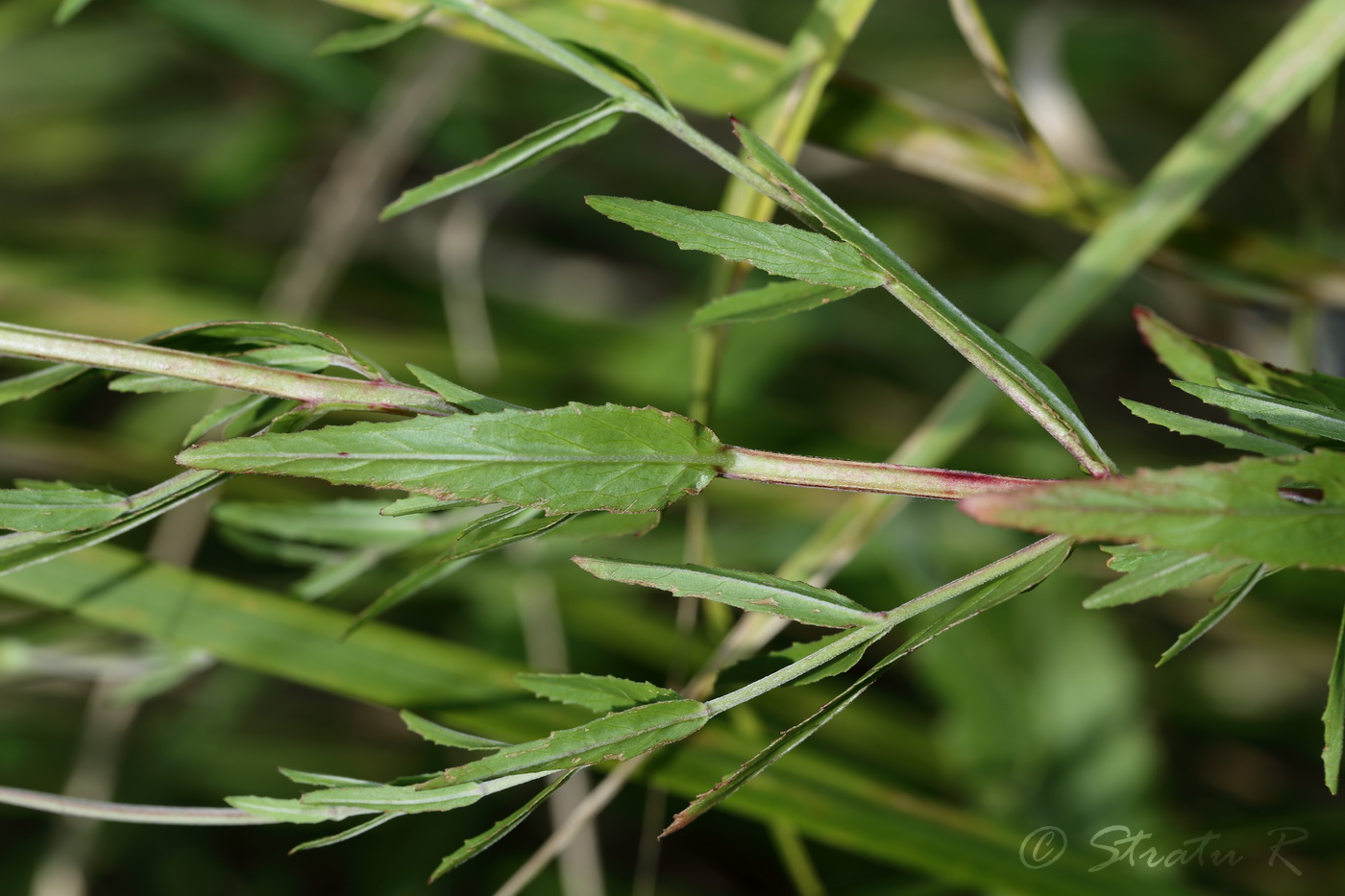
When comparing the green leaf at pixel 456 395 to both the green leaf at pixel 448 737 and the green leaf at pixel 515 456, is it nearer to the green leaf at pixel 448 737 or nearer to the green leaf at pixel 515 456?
the green leaf at pixel 515 456

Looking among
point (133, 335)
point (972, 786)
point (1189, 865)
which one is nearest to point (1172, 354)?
point (972, 786)

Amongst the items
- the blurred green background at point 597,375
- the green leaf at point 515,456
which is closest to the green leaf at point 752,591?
the green leaf at point 515,456

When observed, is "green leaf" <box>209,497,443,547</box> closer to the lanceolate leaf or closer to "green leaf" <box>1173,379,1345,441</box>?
the lanceolate leaf

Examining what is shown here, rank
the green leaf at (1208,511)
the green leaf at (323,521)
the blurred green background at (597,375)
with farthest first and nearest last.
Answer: the blurred green background at (597,375)
the green leaf at (323,521)
the green leaf at (1208,511)

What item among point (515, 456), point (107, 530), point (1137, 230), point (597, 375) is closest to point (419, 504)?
point (515, 456)

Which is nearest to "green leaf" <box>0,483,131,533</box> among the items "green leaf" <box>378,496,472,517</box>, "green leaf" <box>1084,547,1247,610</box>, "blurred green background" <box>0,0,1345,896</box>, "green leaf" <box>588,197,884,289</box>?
"green leaf" <box>378,496,472,517</box>

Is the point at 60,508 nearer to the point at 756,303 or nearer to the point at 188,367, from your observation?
the point at 188,367
